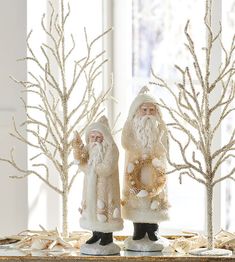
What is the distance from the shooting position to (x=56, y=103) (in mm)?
2566

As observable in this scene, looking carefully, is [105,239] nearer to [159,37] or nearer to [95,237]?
[95,237]

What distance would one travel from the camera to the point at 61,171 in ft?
8.00

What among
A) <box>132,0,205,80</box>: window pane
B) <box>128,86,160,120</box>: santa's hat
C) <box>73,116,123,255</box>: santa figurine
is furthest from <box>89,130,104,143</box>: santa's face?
<box>132,0,205,80</box>: window pane

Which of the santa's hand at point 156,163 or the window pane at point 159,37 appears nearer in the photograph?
the santa's hand at point 156,163

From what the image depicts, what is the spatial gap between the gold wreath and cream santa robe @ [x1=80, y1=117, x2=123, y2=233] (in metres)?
0.05

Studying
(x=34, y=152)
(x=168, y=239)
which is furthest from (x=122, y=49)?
(x=168, y=239)

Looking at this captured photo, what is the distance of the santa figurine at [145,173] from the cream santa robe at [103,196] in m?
0.04

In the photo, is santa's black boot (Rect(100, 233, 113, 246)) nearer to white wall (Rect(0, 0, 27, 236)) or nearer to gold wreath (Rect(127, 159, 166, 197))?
gold wreath (Rect(127, 159, 166, 197))

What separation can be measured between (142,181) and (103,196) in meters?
0.11

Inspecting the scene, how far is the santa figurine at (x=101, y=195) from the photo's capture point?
212cm

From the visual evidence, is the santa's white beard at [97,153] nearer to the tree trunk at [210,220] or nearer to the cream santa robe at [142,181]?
the cream santa robe at [142,181]

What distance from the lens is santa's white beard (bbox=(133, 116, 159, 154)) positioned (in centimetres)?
216

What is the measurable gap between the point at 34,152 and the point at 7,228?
29 cm

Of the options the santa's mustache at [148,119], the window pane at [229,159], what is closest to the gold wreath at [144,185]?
the santa's mustache at [148,119]
